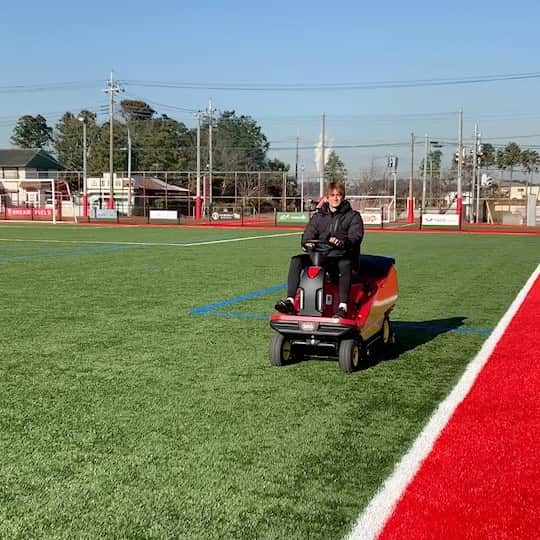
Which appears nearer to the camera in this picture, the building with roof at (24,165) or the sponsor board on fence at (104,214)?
the sponsor board on fence at (104,214)

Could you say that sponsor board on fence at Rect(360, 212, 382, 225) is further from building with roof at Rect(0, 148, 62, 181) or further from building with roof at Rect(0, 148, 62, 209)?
building with roof at Rect(0, 148, 62, 181)

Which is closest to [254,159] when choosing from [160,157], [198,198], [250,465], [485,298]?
[160,157]

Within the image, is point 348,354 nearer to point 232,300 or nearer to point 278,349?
point 278,349

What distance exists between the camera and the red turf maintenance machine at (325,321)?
19.8 feet

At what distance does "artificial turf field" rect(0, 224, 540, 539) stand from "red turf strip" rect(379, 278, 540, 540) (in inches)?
10.0

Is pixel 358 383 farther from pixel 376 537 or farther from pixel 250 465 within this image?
pixel 376 537

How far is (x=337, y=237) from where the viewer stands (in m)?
6.18

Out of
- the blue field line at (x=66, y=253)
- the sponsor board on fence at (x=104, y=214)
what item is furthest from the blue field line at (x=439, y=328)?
the sponsor board on fence at (x=104, y=214)

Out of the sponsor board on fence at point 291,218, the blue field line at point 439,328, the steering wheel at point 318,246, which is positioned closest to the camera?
the steering wheel at point 318,246

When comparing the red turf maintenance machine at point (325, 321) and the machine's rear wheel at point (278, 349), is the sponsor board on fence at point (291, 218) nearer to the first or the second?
the red turf maintenance machine at point (325, 321)

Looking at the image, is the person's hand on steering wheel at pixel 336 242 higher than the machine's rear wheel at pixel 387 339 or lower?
higher

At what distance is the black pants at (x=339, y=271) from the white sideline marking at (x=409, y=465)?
1.25 meters

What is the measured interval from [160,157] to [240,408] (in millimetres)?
94677

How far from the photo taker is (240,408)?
5.09m
